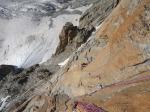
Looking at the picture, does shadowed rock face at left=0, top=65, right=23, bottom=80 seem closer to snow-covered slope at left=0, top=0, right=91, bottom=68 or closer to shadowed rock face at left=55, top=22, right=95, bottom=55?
snow-covered slope at left=0, top=0, right=91, bottom=68

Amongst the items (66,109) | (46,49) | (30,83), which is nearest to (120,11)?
(66,109)

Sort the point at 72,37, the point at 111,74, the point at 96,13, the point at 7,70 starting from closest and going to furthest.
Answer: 1. the point at 111,74
2. the point at 72,37
3. the point at 96,13
4. the point at 7,70

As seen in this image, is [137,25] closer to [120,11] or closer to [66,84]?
[120,11]

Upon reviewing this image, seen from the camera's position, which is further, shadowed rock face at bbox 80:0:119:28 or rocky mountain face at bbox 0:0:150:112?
shadowed rock face at bbox 80:0:119:28

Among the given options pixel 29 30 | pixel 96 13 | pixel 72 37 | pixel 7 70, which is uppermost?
pixel 96 13

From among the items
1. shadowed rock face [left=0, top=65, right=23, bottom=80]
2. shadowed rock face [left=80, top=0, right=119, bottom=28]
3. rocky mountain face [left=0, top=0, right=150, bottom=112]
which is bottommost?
shadowed rock face [left=0, top=65, right=23, bottom=80]

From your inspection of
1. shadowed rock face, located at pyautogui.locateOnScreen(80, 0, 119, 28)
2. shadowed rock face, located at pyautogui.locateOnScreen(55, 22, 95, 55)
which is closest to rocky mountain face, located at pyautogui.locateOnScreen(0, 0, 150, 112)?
shadowed rock face, located at pyautogui.locateOnScreen(55, 22, 95, 55)

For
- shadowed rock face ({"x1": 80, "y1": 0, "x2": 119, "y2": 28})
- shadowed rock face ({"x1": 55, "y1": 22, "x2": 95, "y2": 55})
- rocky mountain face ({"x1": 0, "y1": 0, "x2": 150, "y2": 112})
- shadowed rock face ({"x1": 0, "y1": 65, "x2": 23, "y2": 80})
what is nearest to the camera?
rocky mountain face ({"x1": 0, "y1": 0, "x2": 150, "y2": 112})

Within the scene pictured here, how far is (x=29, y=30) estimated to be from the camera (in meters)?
43.3

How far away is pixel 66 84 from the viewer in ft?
45.2

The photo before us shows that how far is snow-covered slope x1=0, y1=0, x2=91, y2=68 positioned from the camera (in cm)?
3647

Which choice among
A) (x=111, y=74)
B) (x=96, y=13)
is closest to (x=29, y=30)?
(x=96, y=13)

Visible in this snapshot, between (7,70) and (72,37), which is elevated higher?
(72,37)

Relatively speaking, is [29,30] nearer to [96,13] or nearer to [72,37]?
[96,13]
